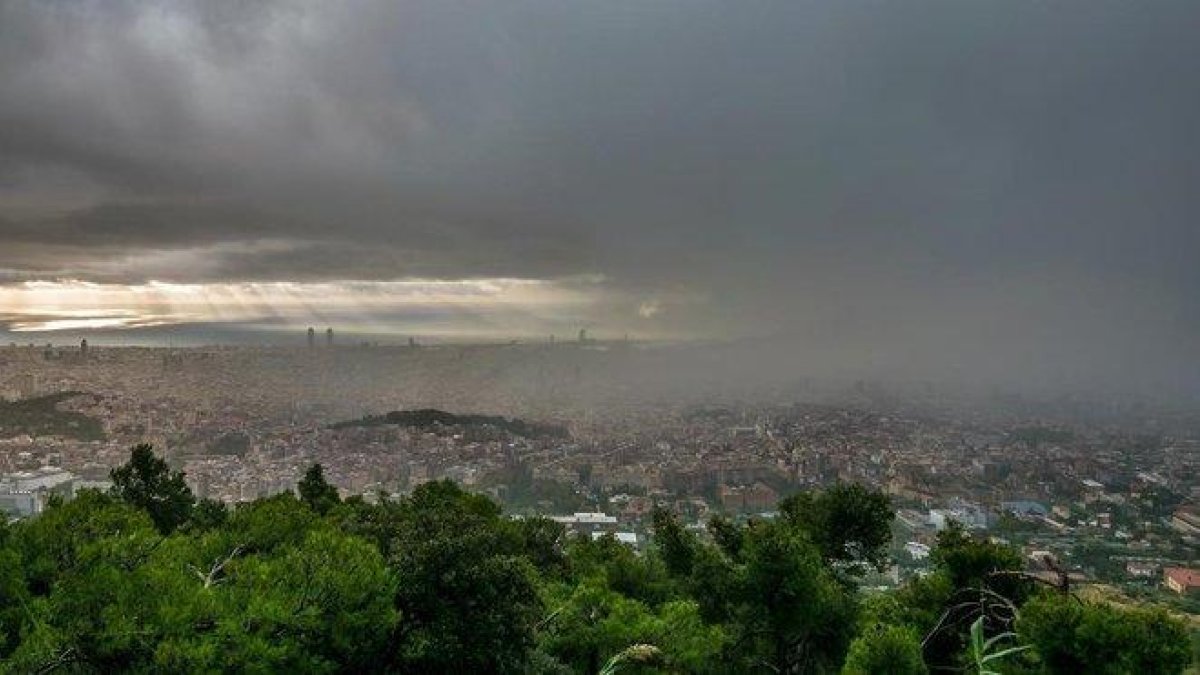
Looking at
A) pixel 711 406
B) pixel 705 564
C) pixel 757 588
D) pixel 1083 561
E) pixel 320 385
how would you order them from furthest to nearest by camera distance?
pixel 711 406 < pixel 320 385 < pixel 1083 561 < pixel 705 564 < pixel 757 588

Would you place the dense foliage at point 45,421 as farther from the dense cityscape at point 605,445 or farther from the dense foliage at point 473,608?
the dense foliage at point 473,608

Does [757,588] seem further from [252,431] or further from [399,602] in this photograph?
[252,431]

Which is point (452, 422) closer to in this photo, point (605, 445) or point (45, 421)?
point (605, 445)

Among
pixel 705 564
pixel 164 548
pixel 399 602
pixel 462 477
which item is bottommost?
pixel 462 477

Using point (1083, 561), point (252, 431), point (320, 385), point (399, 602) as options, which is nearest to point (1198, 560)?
point (1083, 561)

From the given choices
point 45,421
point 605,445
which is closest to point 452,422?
point 605,445

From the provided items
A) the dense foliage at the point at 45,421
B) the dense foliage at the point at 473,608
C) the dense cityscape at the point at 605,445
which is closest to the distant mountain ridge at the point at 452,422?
the dense cityscape at the point at 605,445
